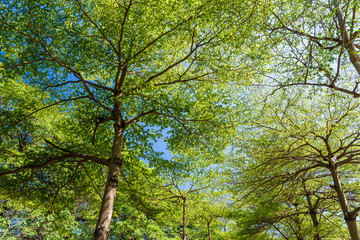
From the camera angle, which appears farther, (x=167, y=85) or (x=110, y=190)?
(x=167, y=85)

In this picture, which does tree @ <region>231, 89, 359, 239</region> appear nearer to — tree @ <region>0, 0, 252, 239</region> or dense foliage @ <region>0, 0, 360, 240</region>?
dense foliage @ <region>0, 0, 360, 240</region>

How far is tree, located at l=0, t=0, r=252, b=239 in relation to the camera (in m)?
5.08

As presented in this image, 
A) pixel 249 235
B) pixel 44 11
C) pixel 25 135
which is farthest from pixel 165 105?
pixel 25 135

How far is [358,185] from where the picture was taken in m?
9.38

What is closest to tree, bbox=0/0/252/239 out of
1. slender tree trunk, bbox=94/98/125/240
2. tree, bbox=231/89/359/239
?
slender tree trunk, bbox=94/98/125/240

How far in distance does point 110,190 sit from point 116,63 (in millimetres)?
3437

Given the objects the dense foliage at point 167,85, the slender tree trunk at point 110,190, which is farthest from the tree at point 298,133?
the slender tree trunk at point 110,190

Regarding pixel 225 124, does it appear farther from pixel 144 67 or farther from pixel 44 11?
pixel 44 11

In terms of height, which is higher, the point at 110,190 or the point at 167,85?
the point at 167,85

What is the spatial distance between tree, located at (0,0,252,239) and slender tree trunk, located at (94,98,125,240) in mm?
21

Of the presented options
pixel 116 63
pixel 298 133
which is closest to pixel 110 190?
pixel 116 63

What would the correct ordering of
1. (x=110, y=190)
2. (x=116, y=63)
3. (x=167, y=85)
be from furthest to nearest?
(x=167, y=85), (x=116, y=63), (x=110, y=190)

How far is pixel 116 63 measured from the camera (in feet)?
20.7

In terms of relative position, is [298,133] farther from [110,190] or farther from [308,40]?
[110,190]
